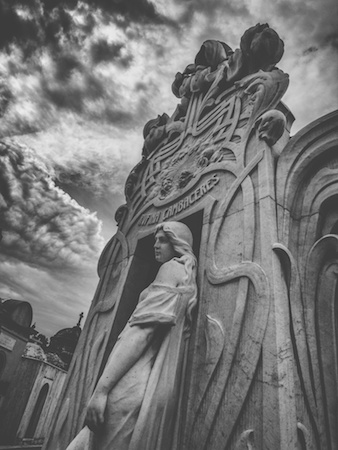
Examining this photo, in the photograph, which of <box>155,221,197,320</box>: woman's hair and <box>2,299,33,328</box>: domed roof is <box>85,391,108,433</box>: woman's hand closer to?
<box>155,221,197,320</box>: woman's hair

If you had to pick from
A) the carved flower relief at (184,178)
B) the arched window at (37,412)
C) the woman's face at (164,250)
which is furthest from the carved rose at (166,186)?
the arched window at (37,412)

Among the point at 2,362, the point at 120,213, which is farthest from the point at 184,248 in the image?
the point at 2,362

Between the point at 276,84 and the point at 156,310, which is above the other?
the point at 276,84

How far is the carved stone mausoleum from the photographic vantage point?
2078 millimetres

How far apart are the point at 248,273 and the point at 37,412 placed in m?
19.2

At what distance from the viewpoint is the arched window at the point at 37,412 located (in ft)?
50.8

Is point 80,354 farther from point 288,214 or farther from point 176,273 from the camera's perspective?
point 288,214

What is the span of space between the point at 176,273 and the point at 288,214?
1.33 meters

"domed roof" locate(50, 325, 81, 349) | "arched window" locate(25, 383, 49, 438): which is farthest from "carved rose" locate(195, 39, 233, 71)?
"domed roof" locate(50, 325, 81, 349)

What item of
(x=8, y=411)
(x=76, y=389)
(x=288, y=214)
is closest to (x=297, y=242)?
(x=288, y=214)

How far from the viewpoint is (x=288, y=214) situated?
2.88 m

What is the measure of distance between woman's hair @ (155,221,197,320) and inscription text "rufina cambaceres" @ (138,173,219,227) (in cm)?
62

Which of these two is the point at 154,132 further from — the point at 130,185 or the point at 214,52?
the point at 214,52

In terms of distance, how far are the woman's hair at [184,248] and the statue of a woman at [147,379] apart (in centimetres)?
4
